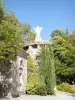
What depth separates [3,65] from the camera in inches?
936

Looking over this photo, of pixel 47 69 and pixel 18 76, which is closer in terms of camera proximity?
pixel 18 76

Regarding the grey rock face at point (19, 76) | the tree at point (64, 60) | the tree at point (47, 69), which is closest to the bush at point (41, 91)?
the tree at point (47, 69)

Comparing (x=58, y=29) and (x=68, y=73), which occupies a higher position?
(x=58, y=29)

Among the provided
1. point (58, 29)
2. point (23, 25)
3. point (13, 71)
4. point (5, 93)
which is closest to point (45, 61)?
point (13, 71)

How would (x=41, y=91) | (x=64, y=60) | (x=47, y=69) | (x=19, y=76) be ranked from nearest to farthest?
(x=41, y=91) → (x=19, y=76) → (x=47, y=69) → (x=64, y=60)

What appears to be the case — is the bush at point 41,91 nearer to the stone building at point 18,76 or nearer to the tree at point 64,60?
the stone building at point 18,76

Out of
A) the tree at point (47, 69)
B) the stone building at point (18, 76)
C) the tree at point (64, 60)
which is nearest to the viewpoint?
the stone building at point (18, 76)

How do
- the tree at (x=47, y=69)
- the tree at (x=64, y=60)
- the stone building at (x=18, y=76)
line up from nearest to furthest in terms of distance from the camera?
the stone building at (x=18, y=76) → the tree at (x=47, y=69) → the tree at (x=64, y=60)

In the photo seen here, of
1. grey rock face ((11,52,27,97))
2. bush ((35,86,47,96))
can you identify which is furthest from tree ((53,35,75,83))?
bush ((35,86,47,96))

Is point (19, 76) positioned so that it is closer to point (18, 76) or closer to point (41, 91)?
point (18, 76)

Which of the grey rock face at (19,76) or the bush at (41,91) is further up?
the grey rock face at (19,76)

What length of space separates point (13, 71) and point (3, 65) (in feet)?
5.20

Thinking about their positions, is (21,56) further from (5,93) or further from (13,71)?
(5,93)

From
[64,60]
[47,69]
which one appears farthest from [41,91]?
[64,60]
